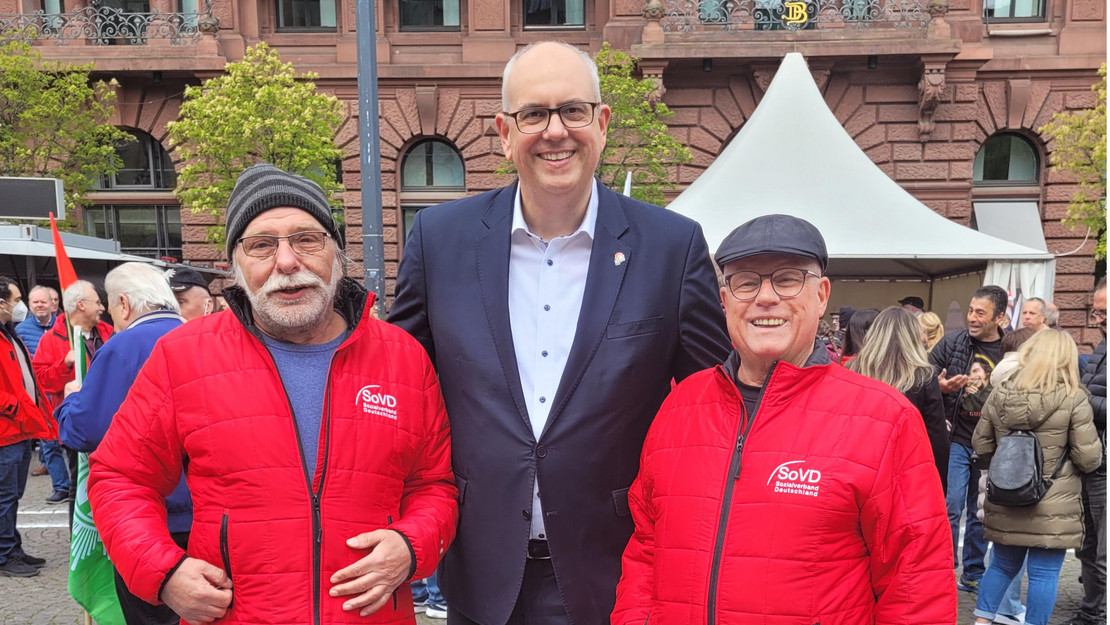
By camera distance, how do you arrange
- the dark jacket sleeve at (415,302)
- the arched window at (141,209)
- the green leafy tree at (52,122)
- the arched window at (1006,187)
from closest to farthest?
the dark jacket sleeve at (415,302) < the green leafy tree at (52,122) < the arched window at (1006,187) < the arched window at (141,209)

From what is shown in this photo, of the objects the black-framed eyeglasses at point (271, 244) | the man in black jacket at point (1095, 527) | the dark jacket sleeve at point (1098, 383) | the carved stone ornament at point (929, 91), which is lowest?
the man in black jacket at point (1095, 527)

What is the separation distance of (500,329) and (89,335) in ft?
16.6

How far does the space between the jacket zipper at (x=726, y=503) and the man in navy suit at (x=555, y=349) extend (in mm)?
429

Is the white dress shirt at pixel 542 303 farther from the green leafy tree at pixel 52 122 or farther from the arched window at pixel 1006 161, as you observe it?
the arched window at pixel 1006 161

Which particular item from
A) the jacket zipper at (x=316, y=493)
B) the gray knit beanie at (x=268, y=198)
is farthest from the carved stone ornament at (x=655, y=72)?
the jacket zipper at (x=316, y=493)

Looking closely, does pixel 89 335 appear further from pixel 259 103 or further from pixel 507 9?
pixel 507 9

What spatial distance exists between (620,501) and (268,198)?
1.25 metres

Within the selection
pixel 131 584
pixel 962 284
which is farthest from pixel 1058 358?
pixel 962 284

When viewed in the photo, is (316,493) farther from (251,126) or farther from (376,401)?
(251,126)

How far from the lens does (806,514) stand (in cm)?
173

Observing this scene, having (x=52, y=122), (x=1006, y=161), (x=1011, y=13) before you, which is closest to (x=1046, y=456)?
(x=1006, y=161)

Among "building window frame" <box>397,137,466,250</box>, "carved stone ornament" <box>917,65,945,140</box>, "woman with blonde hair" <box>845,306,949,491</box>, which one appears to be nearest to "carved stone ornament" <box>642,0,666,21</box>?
"building window frame" <box>397,137,466,250</box>

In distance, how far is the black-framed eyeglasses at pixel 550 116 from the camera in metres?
2.16

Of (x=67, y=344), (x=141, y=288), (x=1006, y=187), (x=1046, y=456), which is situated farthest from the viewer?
(x=1006, y=187)
